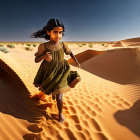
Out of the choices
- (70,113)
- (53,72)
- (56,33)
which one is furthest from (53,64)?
(70,113)

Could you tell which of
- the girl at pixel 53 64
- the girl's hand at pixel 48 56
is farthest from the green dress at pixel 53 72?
the girl's hand at pixel 48 56

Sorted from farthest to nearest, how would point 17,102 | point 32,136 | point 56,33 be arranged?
point 17,102 < point 56,33 < point 32,136

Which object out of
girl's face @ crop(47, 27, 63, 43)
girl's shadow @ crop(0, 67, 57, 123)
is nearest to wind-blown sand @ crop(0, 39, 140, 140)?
girl's shadow @ crop(0, 67, 57, 123)

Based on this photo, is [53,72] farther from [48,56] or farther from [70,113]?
[70,113]

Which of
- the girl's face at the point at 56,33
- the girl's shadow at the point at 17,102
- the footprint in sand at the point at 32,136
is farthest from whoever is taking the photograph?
the girl's shadow at the point at 17,102

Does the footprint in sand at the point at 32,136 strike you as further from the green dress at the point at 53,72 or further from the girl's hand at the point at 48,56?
the girl's hand at the point at 48,56

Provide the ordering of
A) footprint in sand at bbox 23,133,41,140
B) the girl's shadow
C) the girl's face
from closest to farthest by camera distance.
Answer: footprint in sand at bbox 23,133,41,140 → the girl's face → the girl's shadow

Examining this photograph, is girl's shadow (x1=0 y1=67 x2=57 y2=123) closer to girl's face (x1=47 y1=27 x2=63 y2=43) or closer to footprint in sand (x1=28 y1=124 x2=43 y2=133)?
footprint in sand (x1=28 y1=124 x2=43 y2=133)

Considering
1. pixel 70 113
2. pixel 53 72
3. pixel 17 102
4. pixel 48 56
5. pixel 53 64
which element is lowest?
pixel 70 113

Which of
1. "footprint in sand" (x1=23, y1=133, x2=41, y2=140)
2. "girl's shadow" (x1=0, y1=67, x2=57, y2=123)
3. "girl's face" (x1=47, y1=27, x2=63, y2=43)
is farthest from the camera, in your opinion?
"girl's shadow" (x1=0, y1=67, x2=57, y2=123)

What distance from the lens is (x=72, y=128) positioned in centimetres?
260

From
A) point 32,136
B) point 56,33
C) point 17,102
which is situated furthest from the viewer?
point 17,102

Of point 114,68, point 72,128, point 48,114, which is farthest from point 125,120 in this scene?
point 114,68

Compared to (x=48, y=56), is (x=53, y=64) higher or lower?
Answer: lower
